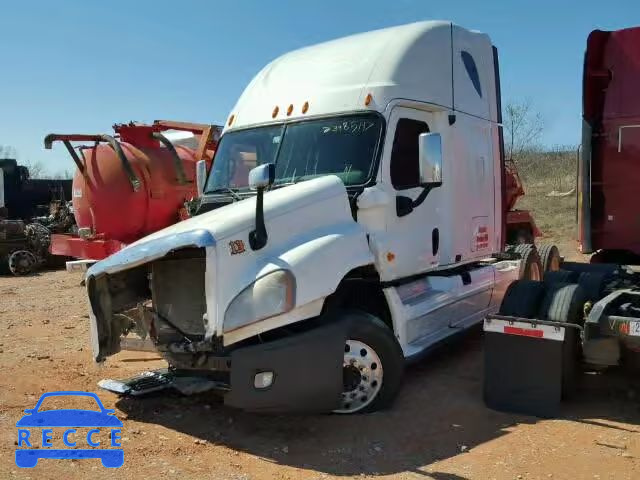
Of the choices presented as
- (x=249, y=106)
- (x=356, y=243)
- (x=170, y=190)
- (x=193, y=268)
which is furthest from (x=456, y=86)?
(x=170, y=190)

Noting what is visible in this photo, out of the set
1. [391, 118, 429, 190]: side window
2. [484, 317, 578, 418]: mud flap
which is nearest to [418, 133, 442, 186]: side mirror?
[391, 118, 429, 190]: side window

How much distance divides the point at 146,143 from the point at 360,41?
24.5 feet

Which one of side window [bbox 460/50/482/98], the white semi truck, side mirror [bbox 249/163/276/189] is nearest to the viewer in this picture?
the white semi truck

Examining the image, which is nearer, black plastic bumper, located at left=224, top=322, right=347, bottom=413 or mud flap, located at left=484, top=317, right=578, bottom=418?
black plastic bumper, located at left=224, top=322, right=347, bottom=413

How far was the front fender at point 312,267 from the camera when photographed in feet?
14.8

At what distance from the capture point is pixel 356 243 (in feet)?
17.0

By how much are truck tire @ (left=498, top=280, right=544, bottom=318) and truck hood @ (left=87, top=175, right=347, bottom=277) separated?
67.4 inches

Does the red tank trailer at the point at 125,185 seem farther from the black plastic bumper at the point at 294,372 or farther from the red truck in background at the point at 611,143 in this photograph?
the black plastic bumper at the point at 294,372

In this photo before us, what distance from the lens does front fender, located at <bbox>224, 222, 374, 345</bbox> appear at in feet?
14.8

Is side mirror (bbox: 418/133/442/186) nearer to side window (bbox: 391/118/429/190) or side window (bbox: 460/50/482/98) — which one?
side window (bbox: 391/118/429/190)

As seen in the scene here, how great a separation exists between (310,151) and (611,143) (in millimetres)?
3424

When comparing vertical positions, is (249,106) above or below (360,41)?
below

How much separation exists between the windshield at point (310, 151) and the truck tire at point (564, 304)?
73.3 inches

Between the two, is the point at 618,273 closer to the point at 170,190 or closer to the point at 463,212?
the point at 463,212
